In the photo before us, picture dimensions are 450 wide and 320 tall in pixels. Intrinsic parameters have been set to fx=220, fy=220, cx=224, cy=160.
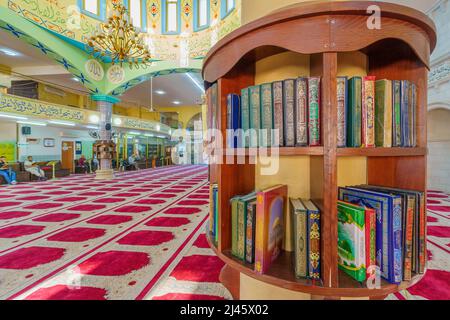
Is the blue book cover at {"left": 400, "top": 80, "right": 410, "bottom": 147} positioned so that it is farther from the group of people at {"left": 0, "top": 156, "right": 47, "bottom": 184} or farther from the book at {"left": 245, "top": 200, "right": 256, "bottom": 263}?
the group of people at {"left": 0, "top": 156, "right": 47, "bottom": 184}

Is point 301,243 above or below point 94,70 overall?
below

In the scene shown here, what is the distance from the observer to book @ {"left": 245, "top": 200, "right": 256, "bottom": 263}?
36.5 inches

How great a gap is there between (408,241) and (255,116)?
0.76m

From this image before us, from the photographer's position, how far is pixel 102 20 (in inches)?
293

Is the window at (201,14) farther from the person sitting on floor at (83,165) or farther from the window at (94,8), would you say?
the person sitting on floor at (83,165)

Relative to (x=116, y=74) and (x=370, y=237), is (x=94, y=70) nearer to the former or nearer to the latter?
(x=116, y=74)

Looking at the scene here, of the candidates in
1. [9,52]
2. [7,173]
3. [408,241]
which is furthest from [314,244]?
[9,52]

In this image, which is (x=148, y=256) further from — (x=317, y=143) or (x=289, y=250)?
(x=317, y=143)

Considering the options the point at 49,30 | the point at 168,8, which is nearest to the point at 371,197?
the point at 49,30

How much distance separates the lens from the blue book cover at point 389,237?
796 millimetres

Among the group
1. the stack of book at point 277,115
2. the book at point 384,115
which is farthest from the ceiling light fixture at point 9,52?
the book at point 384,115

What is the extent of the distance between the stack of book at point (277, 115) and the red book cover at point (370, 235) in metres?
0.32
